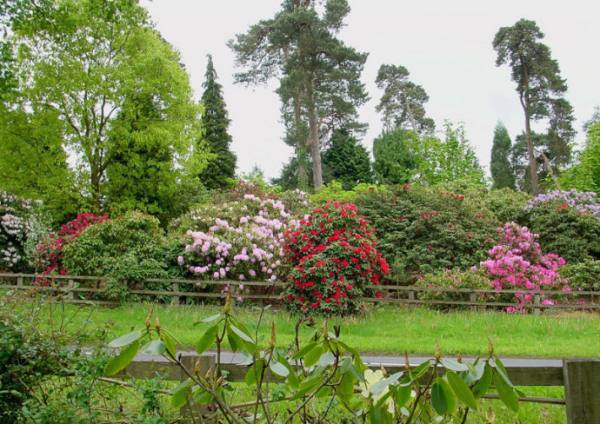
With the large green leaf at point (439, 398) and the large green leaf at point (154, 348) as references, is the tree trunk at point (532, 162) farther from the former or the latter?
the large green leaf at point (154, 348)

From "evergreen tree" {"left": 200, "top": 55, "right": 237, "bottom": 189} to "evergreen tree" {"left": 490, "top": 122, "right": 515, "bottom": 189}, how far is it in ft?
84.2

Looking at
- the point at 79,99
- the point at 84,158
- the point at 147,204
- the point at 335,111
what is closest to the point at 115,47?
the point at 79,99

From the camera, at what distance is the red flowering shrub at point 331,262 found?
1115 cm

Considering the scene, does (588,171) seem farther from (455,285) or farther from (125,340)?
(125,340)

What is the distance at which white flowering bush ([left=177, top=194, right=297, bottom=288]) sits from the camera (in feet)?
44.7

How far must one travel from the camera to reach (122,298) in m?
12.6

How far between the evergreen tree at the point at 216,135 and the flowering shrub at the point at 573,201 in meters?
18.7

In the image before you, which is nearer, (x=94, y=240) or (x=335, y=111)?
(x=94, y=240)

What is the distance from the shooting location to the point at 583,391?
2.48m

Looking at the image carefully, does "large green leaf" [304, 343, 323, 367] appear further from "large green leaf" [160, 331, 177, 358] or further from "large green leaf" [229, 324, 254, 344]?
"large green leaf" [160, 331, 177, 358]

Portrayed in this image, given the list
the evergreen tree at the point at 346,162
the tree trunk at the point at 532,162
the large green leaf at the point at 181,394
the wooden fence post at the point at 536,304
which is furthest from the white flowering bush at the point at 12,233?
the tree trunk at the point at 532,162

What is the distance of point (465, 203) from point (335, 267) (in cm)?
714

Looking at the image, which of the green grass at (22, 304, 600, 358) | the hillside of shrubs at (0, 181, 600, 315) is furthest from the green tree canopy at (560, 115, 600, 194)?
the green grass at (22, 304, 600, 358)

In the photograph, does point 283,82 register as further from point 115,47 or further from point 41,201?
point 41,201
